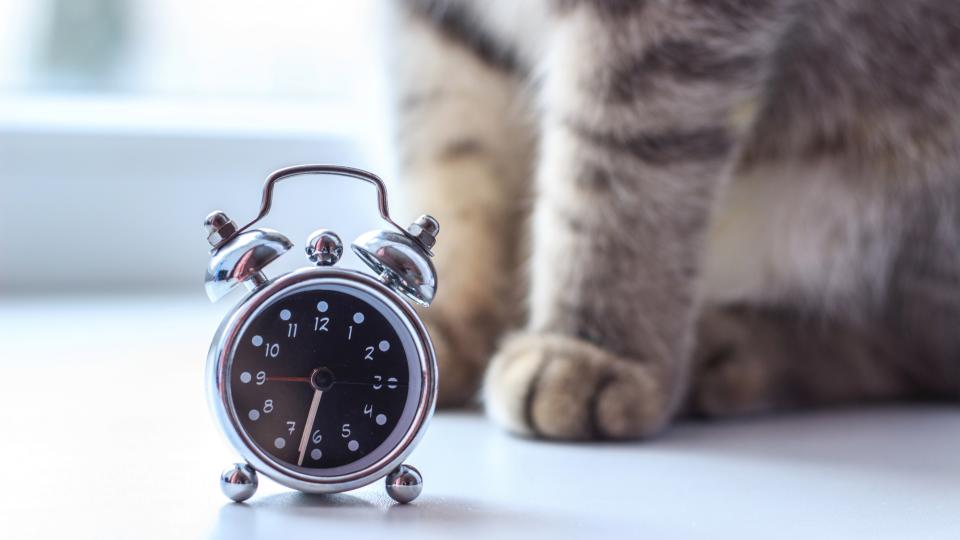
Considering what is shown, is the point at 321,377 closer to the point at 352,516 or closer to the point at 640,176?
the point at 352,516

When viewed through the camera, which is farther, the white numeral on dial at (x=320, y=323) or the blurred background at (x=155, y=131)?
the blurred background at (x=155, y=131)

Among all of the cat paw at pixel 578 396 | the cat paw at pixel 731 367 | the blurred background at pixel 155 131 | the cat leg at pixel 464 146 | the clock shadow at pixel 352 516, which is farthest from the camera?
the blurred background at pixel 155 131

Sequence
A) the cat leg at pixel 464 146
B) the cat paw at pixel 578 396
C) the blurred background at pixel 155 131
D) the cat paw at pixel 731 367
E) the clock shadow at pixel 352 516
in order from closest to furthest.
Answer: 1. the clock shadow at pixel 352 516
2. the cat paw at pixel 578 396
3. the cat paw at pixel 731 367
4. the cat leg at pixel 464 146
5. the blurred background at pixel 155 131

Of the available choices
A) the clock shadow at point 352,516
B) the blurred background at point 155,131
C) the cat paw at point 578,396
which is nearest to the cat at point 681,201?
the cat paw at point 578,396

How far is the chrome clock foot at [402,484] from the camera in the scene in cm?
66

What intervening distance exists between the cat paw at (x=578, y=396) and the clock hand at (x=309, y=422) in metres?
0.25

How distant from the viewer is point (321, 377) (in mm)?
656

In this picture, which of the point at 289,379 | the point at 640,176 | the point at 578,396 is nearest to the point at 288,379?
the point at 289,379

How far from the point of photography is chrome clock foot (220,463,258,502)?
64 centimetres

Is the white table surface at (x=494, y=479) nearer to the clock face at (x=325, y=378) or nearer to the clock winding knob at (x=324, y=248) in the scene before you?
the clock face at (x=325, y=378)

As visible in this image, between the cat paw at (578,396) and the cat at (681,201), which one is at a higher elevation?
the cat at (681,201)

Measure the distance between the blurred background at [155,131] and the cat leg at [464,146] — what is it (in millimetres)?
481

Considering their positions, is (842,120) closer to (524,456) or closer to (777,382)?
(777,382)

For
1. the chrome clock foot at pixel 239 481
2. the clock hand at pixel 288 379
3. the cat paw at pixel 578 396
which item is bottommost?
the chrome clock foot at pixel 239 481
